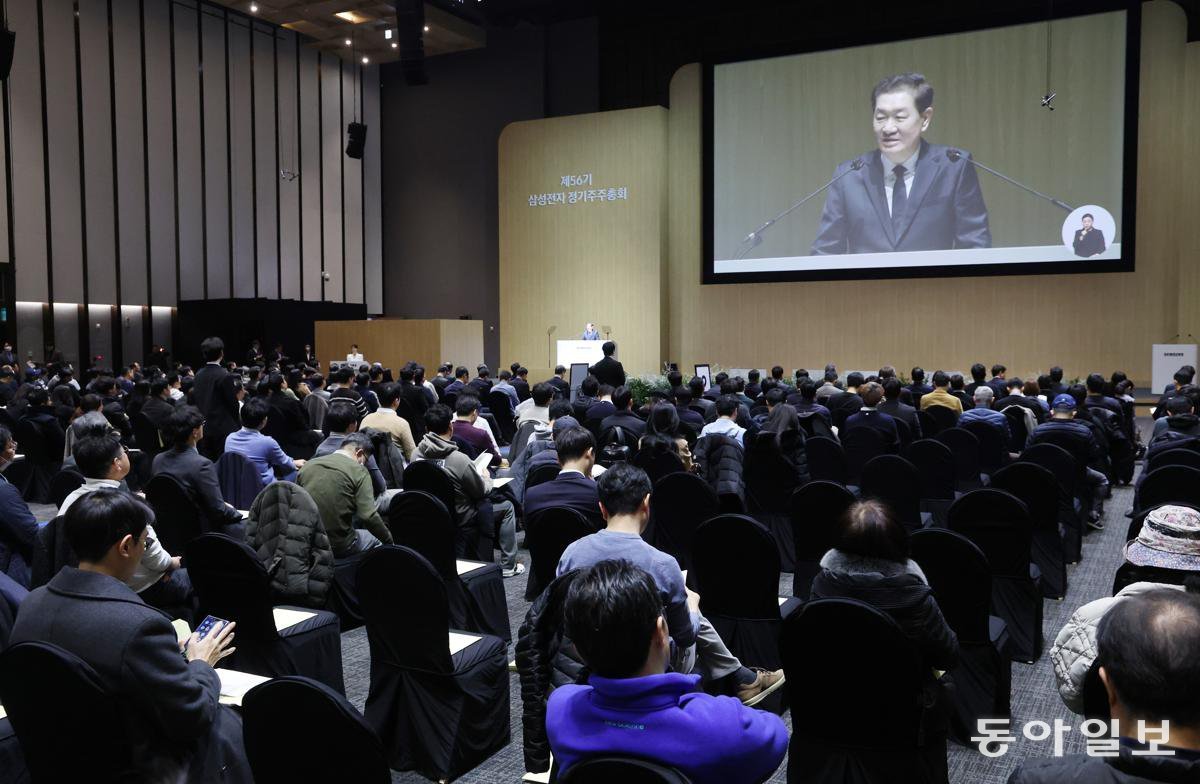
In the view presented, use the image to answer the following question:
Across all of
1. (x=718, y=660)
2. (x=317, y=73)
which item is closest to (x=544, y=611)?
(x=718, y=660)

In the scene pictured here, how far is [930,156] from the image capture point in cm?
1550

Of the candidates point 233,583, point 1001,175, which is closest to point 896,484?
point 233,583

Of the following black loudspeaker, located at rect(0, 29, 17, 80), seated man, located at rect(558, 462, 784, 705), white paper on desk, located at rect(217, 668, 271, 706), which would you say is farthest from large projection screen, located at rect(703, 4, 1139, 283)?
white paper on desk, located at rect(217, 668, 271, 706)

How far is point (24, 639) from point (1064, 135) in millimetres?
15942

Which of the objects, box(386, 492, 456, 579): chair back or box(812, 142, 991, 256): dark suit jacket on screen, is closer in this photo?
box(386, 492, 456, 579): chair back

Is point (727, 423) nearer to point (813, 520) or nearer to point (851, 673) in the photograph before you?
point (813, 520)

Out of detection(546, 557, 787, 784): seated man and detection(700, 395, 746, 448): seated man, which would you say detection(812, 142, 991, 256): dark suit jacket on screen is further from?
detection(546, 557, 787, 784): seated man

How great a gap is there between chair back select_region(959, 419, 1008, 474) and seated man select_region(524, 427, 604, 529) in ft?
14.2

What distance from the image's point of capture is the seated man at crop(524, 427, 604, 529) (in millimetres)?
4383

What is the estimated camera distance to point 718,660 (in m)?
3.41

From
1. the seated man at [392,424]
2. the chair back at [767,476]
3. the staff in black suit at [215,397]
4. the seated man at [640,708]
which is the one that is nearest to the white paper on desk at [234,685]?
the seated man at [640,708]

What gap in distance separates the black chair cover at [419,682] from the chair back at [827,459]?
13.4 ft

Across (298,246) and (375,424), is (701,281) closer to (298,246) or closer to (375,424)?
(298,246)

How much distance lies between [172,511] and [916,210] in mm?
13652
